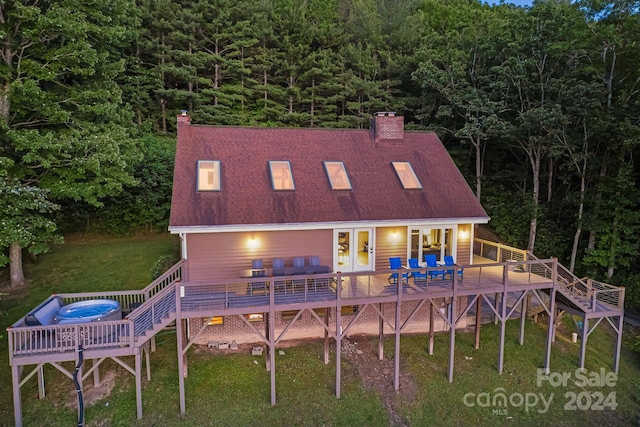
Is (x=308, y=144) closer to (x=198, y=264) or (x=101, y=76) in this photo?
(x=198, y=264)

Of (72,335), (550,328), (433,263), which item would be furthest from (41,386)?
(550,328)

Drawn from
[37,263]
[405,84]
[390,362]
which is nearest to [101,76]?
[37,263]

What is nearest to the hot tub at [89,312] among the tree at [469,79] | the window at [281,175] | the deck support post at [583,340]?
the window at [281,175]

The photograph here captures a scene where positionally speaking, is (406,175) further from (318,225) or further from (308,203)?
(318,225)

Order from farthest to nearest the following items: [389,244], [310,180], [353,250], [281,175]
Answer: [310,180] → [281,175] → [389,244] → [353,250]

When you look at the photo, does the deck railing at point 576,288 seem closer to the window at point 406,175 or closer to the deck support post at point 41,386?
the window at point 406,175
